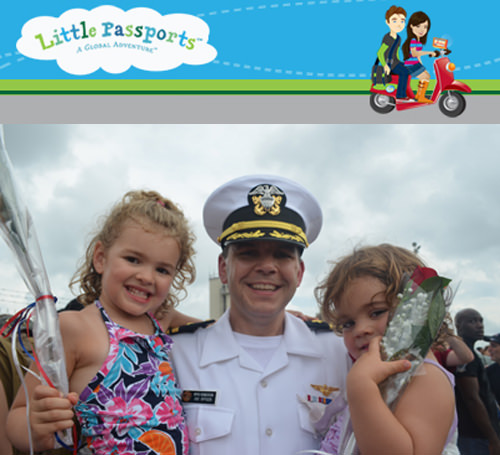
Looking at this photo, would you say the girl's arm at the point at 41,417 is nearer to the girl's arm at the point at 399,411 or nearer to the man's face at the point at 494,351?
the girl's arm at the point at 399,411

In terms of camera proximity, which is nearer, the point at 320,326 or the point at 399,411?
the point at 399,411

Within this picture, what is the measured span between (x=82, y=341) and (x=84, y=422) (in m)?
0.36

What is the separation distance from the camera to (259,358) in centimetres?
265

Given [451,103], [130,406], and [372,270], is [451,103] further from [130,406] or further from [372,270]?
[130,406]

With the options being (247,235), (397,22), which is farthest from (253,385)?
(397,22)

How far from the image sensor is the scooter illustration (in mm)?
3719

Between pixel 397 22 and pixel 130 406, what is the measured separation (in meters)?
3.34

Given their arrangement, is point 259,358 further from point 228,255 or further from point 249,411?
point 228,255

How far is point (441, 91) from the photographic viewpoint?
376 cm

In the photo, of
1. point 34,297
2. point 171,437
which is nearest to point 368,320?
point 171,437

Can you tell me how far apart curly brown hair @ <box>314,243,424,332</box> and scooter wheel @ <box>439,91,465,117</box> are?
184 cm

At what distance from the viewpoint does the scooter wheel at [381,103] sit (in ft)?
12.5

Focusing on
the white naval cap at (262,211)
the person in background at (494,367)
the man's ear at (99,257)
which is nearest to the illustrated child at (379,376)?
the white naval cap at (262,211)

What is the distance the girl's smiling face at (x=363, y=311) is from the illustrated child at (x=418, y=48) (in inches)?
89.8
